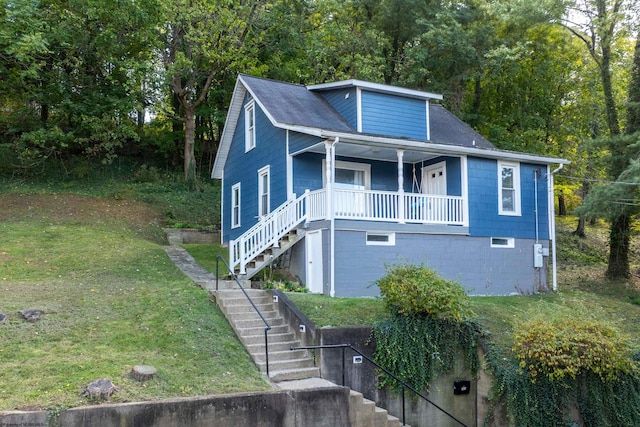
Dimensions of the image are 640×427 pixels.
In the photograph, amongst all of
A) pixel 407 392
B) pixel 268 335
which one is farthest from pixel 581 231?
pixel 268 335

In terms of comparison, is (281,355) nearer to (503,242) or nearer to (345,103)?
(503,242)

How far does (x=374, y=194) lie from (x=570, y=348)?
6656mm

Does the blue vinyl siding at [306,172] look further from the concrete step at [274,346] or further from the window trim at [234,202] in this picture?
the concrete step at [274,346]

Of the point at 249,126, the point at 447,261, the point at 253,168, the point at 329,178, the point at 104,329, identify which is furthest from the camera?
the point at 249,126

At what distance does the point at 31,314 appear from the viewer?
9.77 m

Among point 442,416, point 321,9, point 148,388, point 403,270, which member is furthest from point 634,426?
point 321,9

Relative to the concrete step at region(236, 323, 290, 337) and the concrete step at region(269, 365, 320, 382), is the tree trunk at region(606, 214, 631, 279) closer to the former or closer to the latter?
the concrete step at region(236, 323, 290, 337)

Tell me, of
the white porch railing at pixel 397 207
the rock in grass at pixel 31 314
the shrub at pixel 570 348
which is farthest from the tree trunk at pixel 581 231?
the rock in grass at pixel 31 314

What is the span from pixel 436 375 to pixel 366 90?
10.3 m

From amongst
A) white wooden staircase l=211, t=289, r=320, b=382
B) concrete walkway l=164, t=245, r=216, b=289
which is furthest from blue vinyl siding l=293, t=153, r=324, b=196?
white wooden staircase l=211, t=289, r=320, b=382

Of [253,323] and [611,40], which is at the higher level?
[611,40]

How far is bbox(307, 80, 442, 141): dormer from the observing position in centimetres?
1748

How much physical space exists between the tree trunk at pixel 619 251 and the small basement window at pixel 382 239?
11.8m

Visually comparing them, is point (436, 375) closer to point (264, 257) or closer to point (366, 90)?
point (264, 257)
